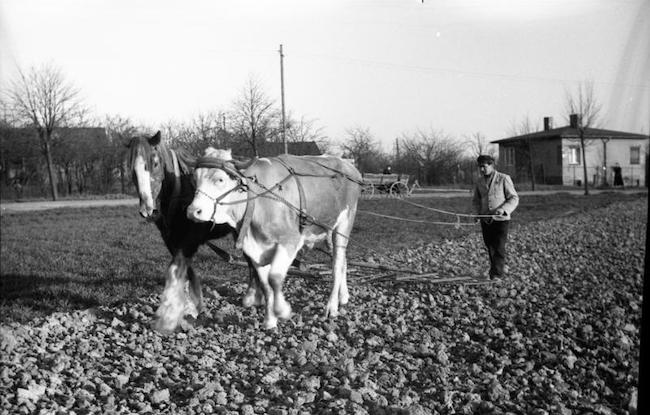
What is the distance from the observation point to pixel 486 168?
12.6 ft

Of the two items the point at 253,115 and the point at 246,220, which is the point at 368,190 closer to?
the point at 246,220

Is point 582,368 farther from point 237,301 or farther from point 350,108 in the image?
point 237,301

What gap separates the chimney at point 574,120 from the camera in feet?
13.5

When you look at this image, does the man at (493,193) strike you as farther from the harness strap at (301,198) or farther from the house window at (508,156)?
the harness strap at (301,198)

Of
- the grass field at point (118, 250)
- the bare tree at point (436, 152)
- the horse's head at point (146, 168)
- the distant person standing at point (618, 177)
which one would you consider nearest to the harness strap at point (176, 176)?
the horse's head at point (146, 168)

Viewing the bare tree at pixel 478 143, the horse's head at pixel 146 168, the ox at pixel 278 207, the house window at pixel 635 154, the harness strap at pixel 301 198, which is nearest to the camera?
the house window at pixel 635 154

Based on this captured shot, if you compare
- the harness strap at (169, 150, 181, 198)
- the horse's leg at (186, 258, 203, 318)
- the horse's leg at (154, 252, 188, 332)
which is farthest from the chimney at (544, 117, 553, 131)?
the horse's leg at (186, 258, 203, 318)

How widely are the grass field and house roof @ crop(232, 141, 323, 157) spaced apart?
94 cm

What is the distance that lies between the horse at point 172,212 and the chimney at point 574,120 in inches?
108

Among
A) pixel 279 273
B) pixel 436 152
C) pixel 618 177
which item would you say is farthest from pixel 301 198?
pixel 618 177

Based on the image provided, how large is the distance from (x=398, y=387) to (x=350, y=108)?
1972 millimetres

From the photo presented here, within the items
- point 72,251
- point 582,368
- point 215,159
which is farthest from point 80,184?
point 72,251

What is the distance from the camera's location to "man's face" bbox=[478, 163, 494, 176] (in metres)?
3.83

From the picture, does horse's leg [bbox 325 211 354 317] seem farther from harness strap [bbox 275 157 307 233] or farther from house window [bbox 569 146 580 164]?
house window [bbox 569 146 580 164]
